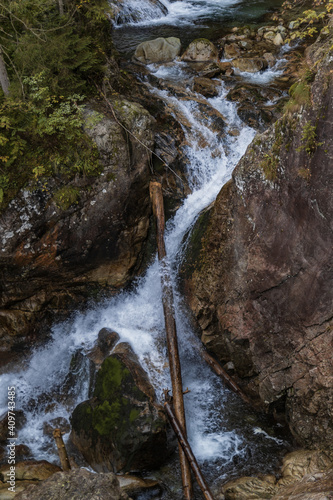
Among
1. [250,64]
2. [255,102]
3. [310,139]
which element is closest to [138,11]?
[250,64]

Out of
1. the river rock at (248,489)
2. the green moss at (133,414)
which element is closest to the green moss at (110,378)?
the green moss at (133,414)

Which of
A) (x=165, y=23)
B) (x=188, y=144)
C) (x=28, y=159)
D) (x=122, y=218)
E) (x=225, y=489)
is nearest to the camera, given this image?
(x=225, y=489)

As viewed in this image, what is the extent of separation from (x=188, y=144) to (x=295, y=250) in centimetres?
500

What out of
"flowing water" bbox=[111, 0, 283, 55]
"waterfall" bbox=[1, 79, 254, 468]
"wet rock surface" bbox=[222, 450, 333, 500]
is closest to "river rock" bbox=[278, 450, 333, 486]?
"wet rock surface" bbox=[222, 450, 333, 500]

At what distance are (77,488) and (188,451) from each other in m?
2.59

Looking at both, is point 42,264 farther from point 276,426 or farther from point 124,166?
point 276,426

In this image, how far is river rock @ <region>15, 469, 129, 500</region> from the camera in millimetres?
4156

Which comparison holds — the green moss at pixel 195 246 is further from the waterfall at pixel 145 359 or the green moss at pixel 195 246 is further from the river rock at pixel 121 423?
the river rock at pixel 121 423

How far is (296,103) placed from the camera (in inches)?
245

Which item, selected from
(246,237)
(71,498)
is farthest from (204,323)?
(71,498)

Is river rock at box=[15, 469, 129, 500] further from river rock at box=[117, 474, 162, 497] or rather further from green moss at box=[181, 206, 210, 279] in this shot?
green moss at box=[181, 206, 210, 279]

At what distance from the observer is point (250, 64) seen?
13.9m

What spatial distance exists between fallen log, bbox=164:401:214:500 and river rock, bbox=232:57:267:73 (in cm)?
1210

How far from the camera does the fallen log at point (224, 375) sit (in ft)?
24.5
